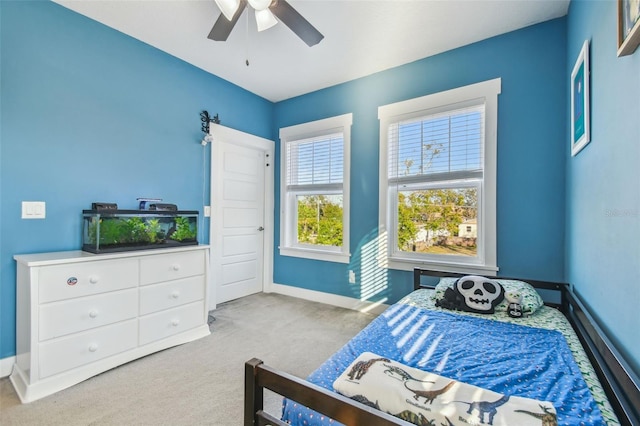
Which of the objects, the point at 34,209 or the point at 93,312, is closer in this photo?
the point at 93,312

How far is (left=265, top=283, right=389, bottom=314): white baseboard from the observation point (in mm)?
3178

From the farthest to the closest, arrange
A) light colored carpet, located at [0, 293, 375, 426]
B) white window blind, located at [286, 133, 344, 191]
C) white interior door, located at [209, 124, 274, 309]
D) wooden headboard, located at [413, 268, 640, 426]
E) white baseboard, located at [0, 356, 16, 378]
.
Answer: white window blind, located at [286, 133, 344, 191], white interior door, located at [209, 124, 274, 309], white baseboard, located at [0, 356, 16, 378], light colored carpet, located at [0, 293, 375, 426], wooden headboard, located at [413, 268, 640, 426]

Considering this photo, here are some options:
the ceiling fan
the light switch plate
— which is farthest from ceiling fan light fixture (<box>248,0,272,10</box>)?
the light switch plate

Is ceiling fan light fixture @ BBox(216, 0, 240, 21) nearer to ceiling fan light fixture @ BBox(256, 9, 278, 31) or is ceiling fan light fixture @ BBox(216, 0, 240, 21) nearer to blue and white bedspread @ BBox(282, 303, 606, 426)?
ceiling fan light fixture @ BBox(256, 9, 278, 31)

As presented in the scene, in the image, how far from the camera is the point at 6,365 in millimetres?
1980

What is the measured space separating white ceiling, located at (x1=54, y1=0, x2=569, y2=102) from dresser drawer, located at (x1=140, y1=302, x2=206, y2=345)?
2.41 metres

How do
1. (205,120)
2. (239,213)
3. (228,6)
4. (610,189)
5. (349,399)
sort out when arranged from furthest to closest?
(239,213), (205,120), (228,6), (610,189), (349,399)

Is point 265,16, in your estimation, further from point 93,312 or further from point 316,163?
point 93,312

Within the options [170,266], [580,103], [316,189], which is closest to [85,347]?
[170,266]

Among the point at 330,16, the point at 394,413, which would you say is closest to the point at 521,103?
the point at 330,16

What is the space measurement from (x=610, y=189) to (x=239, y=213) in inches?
131

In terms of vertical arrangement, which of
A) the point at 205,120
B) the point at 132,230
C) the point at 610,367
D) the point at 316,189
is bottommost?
the point at 610,367

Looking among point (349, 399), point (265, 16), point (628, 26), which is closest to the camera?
point (349, 399)

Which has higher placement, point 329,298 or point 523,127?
point 523,127
